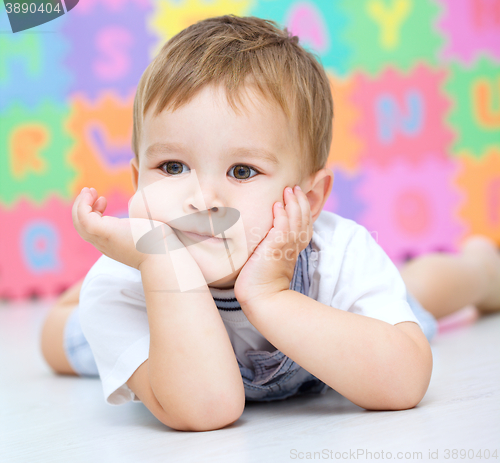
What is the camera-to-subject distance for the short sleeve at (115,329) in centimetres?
76

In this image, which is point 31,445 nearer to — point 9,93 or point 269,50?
point 269,50

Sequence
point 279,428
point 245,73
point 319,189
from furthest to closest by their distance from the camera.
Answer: point 319,189 → point 245,73 → point 279,428

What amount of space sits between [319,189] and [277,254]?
184 millimetres

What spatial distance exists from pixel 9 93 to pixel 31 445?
2278mm

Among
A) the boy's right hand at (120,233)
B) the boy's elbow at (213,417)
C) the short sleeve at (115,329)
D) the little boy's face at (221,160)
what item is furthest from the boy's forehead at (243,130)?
the boy's elbow at (213,417)

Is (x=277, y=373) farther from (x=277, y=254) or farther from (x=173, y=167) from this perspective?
(x=173, y=167)

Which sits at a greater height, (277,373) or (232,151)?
(232,151)

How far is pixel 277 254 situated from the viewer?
28.2 inches

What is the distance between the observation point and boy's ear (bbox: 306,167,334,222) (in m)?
0.84

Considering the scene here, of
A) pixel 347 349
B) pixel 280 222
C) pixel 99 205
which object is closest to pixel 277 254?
pixel 280 222

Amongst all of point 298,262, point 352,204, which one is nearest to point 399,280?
point 298,262

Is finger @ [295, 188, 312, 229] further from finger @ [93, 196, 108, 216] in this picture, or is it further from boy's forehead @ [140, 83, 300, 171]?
finger @ [93, 196, 108, 216]

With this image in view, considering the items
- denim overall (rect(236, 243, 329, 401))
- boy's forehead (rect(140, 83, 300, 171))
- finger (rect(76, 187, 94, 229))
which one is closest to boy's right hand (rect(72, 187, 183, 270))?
finger (rect(76, 187, 94, 229))

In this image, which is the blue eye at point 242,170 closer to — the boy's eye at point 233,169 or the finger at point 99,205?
the boy's eye at point 233,169
